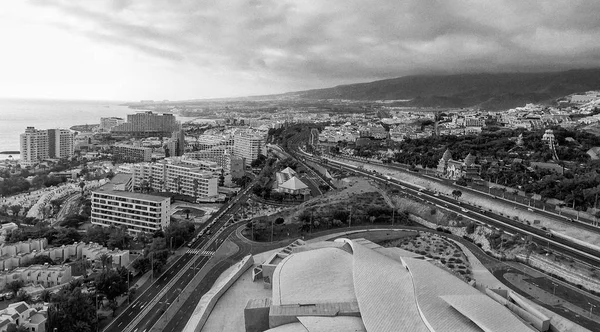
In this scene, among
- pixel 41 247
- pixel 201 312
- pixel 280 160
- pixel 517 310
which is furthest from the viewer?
pixel 280 160

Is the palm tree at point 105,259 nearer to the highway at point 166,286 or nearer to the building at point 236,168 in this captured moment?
the highway at point 166,286

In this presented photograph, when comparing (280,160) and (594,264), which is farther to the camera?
(280,160)

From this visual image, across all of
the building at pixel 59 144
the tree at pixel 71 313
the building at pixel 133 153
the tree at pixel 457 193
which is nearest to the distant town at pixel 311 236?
the tree at pixel 71 313

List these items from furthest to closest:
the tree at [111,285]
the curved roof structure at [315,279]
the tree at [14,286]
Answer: the tree at [14,286]
the tree at [111,285]
the curved roof structure at [315,279]

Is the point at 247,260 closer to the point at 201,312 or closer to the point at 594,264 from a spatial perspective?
the point at 201,312

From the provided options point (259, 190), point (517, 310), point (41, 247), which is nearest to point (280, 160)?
point (259, 190)

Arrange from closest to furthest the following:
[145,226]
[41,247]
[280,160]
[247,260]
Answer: [247,260]
[41,247]
[145,226]
[280,160]

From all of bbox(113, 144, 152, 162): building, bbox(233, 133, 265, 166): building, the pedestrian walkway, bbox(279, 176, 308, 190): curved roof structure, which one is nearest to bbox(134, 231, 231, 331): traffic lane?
the pedestrian walkway

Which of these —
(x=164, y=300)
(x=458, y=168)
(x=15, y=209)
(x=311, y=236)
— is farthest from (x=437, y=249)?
(x=15, y=209)
